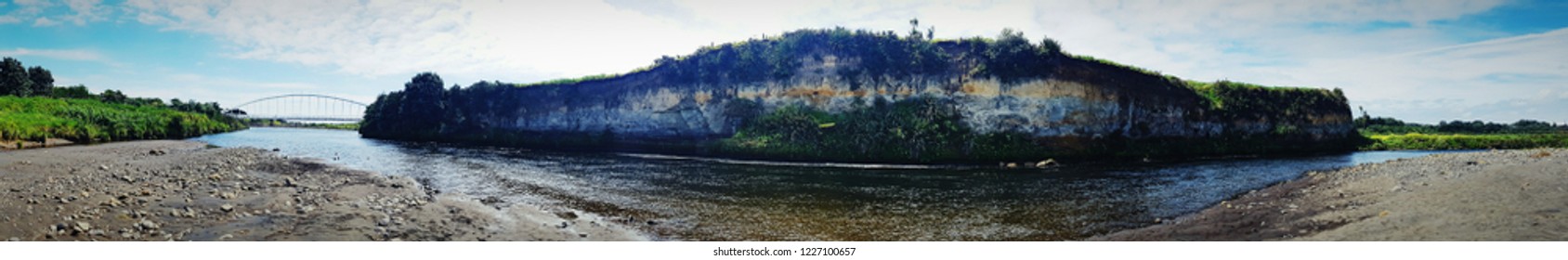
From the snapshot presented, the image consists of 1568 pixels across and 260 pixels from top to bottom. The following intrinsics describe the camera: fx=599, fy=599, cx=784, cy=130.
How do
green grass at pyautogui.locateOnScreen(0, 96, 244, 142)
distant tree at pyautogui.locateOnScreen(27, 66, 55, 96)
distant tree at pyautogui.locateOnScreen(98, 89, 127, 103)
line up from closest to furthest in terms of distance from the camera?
distant tree at pyautogui.locateOnScreen(27, 66, 55, 96) < green grass at pyautogui.locateOnScreen(0, 96, 244, 142) < distant tree at pyautogui.locateOnScreen(98, 89, 127, 103)

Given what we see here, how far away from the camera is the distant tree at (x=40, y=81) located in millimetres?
13177

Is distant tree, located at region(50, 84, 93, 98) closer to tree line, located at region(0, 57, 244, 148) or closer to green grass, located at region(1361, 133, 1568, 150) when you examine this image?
tree line, located at region(0, 57, 244, 148)

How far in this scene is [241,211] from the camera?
6.55 metres

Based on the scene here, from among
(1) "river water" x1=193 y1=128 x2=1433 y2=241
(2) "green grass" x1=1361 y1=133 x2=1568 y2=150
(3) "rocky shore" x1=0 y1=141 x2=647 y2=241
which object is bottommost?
(1) "river water" x1=193 y1=128 x2=1433 y2=241

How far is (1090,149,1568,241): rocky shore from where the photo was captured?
497cm

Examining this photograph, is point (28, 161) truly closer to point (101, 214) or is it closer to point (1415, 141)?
point (101, 214)

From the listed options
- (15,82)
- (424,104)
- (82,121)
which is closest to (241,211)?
(15,82)

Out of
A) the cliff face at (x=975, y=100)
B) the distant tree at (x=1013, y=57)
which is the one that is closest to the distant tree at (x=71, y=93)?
the cliff face at (x=975, y=100)

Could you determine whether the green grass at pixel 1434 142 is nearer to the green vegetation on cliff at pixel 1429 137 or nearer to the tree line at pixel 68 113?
the green vegetation on cliff at pixel 1429 137

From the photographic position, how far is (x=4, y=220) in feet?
17.1

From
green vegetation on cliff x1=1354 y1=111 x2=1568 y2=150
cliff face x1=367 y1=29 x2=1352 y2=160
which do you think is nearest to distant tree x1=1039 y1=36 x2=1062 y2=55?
cliff face x1=367 y1=29 x2=1352 y2=160

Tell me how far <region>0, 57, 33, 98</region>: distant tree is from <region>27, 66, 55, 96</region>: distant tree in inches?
4.5

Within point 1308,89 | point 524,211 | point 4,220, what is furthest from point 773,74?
point 1308,89

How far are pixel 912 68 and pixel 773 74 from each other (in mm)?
5910
